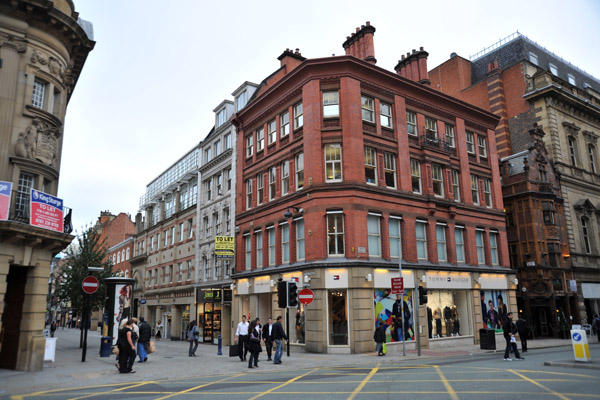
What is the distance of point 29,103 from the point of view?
58.7 feet

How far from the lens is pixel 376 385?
11.4 m

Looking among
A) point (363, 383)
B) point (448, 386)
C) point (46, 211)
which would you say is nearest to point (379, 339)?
point (363, 383)

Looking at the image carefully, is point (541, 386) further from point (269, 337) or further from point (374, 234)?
point (374, 234)

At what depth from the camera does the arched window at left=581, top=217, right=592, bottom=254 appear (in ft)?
122

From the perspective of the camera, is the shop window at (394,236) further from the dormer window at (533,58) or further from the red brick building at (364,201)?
the dormer window at (533,58)

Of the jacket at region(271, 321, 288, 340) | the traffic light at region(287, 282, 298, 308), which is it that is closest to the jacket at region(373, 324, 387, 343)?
the traffic light at region(287, 282, 298, 308)

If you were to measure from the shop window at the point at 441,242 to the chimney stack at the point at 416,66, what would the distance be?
33.2 ft

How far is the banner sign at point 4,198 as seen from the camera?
52.4ft

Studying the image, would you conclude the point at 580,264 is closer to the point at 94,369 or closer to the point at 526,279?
the point at 526,279

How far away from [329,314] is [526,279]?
19306 millimetres

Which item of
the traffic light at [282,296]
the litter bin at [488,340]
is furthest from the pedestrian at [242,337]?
the litter bin at [488,340]

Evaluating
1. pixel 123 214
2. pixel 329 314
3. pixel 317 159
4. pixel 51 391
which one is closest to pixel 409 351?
pixel 329 314

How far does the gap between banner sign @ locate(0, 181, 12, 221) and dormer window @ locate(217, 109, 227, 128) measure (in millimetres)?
22962

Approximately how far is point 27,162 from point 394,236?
18097mm
